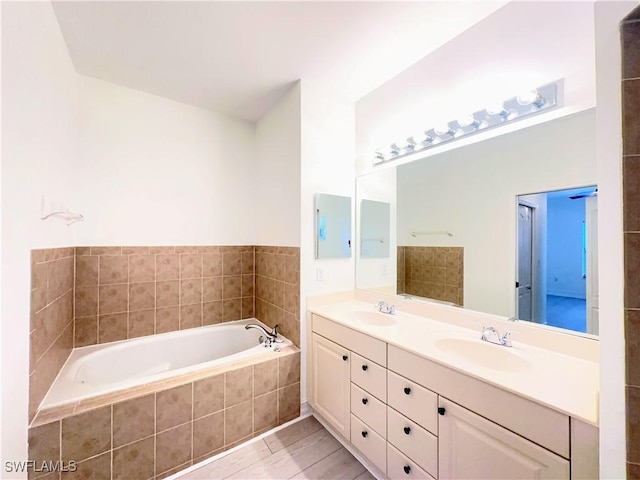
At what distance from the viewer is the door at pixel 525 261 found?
1375mm

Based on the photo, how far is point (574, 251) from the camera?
1.22 meters

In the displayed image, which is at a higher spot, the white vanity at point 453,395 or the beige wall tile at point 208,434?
the white vanity at point 453,395

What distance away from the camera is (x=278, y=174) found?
7.59 feet

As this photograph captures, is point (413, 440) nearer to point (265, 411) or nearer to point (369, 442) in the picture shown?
point (369, 442)

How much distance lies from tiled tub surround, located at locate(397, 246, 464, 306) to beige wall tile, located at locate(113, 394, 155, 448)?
1.79 m

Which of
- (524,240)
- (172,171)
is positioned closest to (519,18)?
(524,240)

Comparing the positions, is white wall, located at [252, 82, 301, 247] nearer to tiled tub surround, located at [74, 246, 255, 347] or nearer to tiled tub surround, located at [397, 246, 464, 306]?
tiled tub surround, located at [74, 246, 255, 347]

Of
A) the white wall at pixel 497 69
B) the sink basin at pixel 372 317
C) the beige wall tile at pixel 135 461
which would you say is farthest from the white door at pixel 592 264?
the beige wall tile at pixel 135 461

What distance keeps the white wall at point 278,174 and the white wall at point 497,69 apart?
73cm

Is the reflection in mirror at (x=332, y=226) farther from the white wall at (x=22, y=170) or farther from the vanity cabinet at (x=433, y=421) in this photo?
the white wall at (x=22, y=170)

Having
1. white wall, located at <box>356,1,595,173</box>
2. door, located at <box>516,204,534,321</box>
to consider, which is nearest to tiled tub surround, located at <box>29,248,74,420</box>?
white wall, located at <box>356,1,595,173</box>

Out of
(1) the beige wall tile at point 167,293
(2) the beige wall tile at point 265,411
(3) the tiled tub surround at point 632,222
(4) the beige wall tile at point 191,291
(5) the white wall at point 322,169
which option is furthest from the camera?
(4) the beige wall tile at point 191,291

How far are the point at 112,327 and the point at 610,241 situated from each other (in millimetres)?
2979

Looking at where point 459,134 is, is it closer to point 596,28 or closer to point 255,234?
point 596,28
